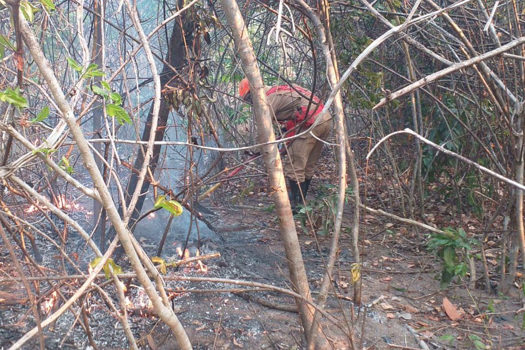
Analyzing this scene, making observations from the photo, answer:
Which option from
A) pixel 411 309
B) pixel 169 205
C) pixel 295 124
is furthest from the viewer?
pixel 295 124

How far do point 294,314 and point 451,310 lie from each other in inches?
45.2

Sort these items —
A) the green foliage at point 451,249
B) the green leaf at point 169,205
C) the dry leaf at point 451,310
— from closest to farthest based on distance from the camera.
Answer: the green leaf at point 169,205, the green foliage at point 451,249, the dry leaf at point 451,310

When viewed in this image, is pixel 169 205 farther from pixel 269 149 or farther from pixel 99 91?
pixel 269 149

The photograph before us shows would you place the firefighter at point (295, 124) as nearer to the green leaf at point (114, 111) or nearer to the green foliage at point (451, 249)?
the green foliage at point (451, 249)

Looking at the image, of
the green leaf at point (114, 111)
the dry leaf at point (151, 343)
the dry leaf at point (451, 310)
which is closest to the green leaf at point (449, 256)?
the dry leaf at point (451, 310)

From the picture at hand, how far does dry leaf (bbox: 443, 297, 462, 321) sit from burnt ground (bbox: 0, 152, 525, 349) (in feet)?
0.06

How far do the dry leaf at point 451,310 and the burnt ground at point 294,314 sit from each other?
0.02m

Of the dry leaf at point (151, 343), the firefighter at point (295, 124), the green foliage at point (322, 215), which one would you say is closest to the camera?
the dry leaf at point (151, 343)

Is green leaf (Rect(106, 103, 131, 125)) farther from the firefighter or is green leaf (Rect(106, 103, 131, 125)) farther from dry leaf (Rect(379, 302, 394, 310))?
the firefighter

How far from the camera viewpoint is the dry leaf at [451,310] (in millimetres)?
3681

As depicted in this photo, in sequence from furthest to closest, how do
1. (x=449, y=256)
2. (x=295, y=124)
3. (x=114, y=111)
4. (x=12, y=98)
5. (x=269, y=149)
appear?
(x=295, y=124)
(x=449, y=256)
(x=269, y=149)
(x=114, y=111)
(x=12, y=98)

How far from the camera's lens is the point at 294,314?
3697 millimetres

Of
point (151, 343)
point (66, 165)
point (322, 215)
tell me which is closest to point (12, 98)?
point (66, 165)

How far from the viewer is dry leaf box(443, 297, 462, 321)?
368cm
